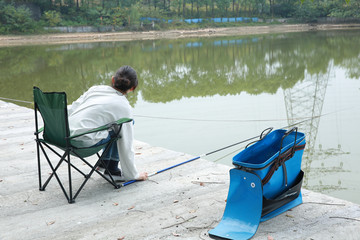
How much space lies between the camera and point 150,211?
2.97 metres

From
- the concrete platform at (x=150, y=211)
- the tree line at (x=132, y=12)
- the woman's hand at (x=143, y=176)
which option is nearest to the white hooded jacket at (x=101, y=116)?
the woman's hand at (x=143, y=176)

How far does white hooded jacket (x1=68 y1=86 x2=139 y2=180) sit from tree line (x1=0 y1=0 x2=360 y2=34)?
3858cm

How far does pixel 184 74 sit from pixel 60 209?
11.9 metres

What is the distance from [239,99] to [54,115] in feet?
22.7

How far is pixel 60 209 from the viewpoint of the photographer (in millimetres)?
3051

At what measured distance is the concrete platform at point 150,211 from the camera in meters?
2.65

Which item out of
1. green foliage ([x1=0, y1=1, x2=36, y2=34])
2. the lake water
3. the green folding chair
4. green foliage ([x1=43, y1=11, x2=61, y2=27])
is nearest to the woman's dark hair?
the green folding chair

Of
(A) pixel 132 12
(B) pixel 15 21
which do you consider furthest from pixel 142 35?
(B) pixel 15 21

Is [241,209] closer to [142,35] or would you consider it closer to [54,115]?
[54,115]

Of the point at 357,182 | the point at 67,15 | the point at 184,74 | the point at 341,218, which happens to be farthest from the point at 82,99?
the point at 67,15

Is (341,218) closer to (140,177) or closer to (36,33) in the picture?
(140,177)

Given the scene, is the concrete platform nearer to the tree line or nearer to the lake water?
the lake water

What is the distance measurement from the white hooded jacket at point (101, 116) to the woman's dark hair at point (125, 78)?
0.07 metres

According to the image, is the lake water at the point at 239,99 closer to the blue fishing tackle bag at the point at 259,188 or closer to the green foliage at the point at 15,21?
the blue fishing tackle bag at the point at 259,188
